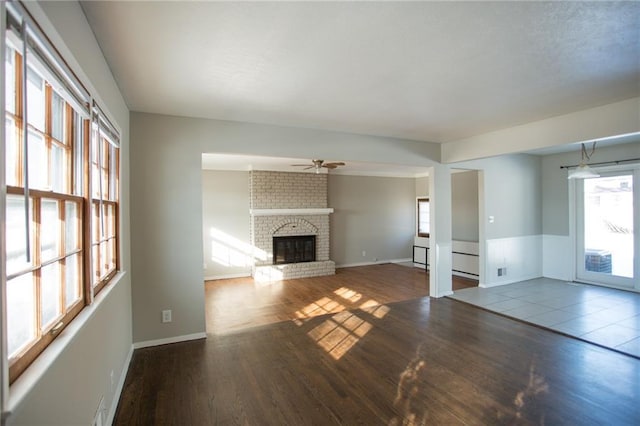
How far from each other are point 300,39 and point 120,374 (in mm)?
2939

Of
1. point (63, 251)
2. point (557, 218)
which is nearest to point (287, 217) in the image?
point (557, 218)

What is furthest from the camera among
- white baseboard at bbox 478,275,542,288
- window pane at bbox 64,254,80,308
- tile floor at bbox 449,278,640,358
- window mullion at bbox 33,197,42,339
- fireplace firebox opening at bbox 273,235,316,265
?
fireplace firebox opening at bbox 273,235,316,265

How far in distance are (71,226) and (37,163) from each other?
516 millimetres

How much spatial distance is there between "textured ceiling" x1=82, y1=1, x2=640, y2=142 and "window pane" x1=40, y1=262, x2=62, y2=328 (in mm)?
1362

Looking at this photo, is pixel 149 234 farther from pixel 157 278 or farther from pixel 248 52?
pixel 248 52

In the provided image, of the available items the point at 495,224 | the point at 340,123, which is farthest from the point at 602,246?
the point at 340,123

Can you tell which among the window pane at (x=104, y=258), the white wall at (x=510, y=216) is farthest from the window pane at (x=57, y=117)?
the white wall at (x=510, y=216)

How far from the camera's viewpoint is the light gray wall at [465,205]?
7.05 metres

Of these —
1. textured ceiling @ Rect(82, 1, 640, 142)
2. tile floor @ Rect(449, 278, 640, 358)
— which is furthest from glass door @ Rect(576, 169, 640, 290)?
textured ceiling @ Rect(82, 1, 640, 142)

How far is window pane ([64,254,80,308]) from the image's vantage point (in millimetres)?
1642

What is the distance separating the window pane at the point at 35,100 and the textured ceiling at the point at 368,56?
0.60 m

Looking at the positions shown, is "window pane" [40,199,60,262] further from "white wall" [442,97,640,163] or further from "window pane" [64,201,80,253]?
"white wall" [442,97,640,163]

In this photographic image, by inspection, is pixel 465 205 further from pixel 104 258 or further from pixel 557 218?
pixel 104 258

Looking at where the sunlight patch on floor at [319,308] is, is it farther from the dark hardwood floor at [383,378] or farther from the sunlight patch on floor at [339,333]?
the dark hardwood floor at [383,378]
